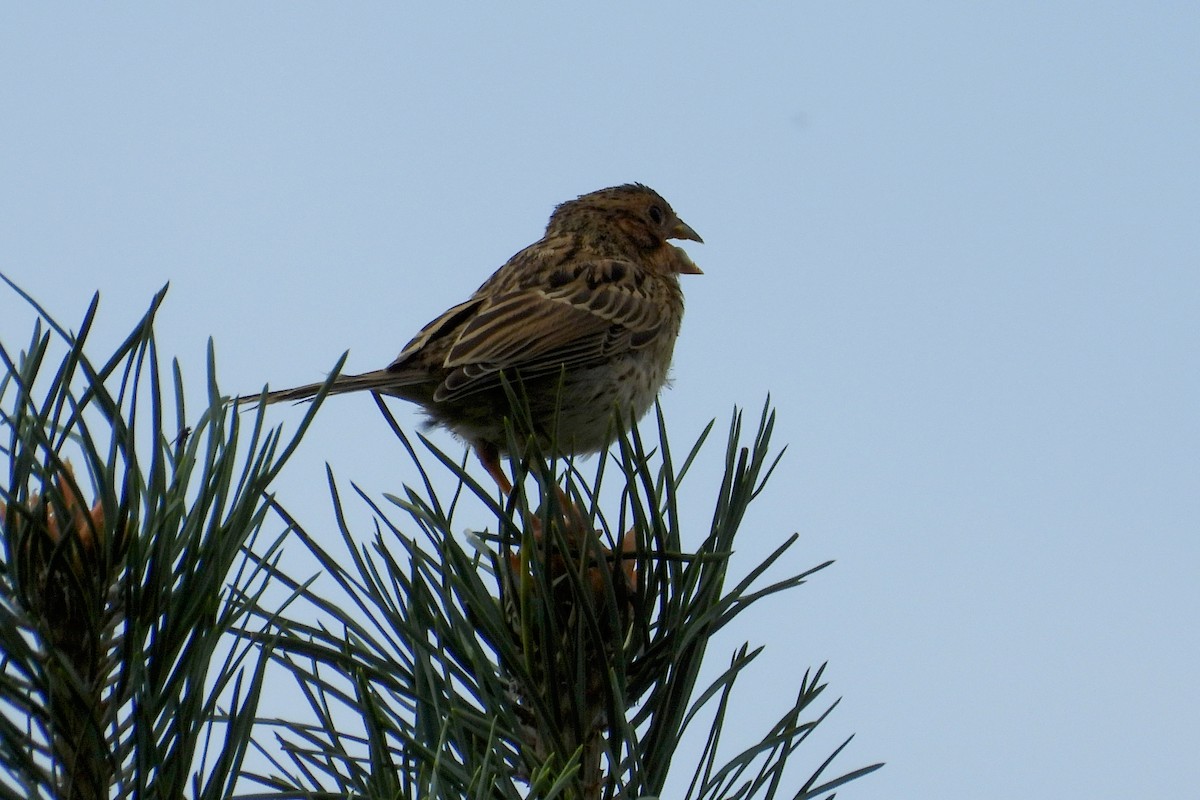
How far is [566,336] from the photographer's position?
15.1ft

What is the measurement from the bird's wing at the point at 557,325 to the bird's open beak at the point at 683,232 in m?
0.59

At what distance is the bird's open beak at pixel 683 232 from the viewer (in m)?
6.05

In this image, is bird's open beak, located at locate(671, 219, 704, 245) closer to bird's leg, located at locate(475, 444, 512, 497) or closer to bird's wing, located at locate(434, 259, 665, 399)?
bird's wing, located at locate(434, 259, 665, 399)

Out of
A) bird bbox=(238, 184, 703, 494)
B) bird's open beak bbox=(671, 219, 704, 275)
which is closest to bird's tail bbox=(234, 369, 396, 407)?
bird bbox=(238, 184, 703, 494)

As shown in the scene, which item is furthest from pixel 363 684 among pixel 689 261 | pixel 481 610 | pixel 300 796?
pixel 689 261

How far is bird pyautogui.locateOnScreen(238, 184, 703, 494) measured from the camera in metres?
4.04

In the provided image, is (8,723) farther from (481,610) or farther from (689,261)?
(689,261)

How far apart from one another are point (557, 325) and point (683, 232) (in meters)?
1.57

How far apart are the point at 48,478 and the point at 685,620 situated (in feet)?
2.55

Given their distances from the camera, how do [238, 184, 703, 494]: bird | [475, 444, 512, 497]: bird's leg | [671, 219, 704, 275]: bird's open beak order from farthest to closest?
1. [671, 219, 704, 275]: bird's open beak
2. [475, 444, 512, 497]: bird's leg
3. [238, 184, 703, 494]: bird

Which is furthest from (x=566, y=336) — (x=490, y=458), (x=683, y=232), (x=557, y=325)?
(x=683, y=232)

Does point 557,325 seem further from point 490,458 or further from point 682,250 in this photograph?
point 682,250

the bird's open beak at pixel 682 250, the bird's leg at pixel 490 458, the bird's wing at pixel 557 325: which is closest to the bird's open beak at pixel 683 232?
the bird's open beak at pixel 682 250

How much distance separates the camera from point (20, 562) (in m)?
1.32
